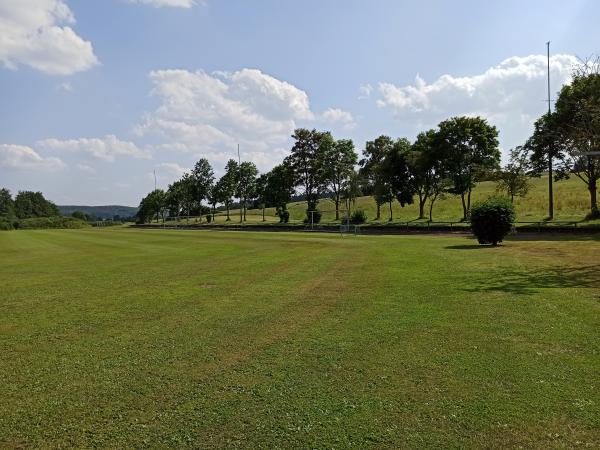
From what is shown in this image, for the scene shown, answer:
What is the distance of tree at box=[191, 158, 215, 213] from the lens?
117 metres

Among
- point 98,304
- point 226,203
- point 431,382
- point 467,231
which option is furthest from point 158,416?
point 226,203

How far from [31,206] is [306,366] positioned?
702ft

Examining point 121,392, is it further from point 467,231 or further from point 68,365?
point 467,231

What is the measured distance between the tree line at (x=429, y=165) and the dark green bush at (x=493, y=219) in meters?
4.33

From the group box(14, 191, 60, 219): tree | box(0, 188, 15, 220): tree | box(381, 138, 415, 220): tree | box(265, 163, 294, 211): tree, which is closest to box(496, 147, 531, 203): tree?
box(381, 138, 415, 220): tree

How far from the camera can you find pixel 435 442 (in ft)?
13.9

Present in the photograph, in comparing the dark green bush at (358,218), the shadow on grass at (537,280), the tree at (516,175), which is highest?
the tree at (516,175)

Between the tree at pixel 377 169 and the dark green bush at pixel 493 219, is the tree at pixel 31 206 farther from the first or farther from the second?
the dark green bush at pixel 493 219

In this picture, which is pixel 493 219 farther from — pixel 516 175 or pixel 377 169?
pixel 377 169

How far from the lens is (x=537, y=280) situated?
43.1 feet

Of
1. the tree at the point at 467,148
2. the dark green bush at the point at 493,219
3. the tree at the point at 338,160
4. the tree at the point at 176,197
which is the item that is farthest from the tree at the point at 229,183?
the dark green bush at the point at 493,219

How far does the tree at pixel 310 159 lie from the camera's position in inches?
3118

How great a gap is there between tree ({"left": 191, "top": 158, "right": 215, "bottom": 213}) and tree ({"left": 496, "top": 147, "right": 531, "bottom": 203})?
77.9 meters

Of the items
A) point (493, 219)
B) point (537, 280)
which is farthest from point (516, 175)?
point (537, 280)
